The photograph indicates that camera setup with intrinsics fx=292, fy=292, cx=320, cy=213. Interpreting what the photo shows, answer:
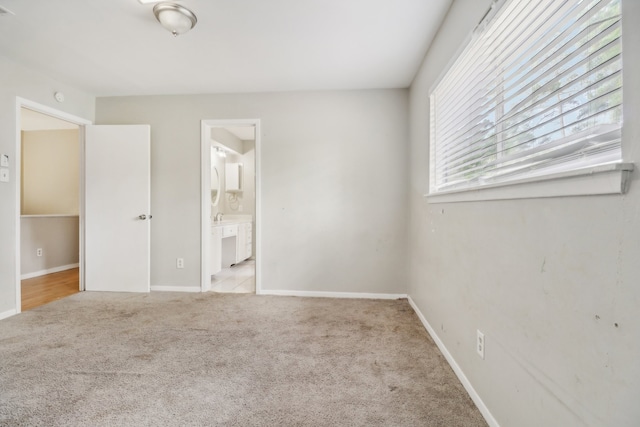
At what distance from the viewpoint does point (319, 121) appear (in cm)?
344

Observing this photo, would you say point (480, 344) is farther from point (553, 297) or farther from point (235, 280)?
point (235, 280)

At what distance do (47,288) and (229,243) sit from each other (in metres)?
2.37

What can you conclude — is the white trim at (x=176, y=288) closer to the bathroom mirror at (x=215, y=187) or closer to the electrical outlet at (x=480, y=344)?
the bathroom mirror at (x=215, y=187)

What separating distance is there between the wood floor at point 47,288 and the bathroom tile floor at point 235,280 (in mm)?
1666

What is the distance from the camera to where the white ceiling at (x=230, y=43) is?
2.01 meters

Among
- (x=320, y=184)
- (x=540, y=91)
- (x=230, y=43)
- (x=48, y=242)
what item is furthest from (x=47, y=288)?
(x=540, y=91)

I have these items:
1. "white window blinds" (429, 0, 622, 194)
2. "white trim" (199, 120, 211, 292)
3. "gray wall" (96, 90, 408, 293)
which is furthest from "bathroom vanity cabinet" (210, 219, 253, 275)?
"white window blinds" (429, 0, 622, 194)

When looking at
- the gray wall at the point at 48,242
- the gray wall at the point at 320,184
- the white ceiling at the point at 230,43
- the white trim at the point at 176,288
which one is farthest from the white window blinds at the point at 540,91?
the gray wall at the point at 48,242

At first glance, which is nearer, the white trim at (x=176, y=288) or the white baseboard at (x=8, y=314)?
the white baseboard at (x=8, y=314)

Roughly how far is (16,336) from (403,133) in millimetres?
4010

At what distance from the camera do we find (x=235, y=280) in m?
4.23

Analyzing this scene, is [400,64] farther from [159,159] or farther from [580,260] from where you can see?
[159,159]

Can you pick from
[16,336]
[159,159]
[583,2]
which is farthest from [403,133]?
[16,336]

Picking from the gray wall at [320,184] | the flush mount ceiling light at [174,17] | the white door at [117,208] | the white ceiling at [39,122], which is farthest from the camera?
the white ceiling at [39,122]
